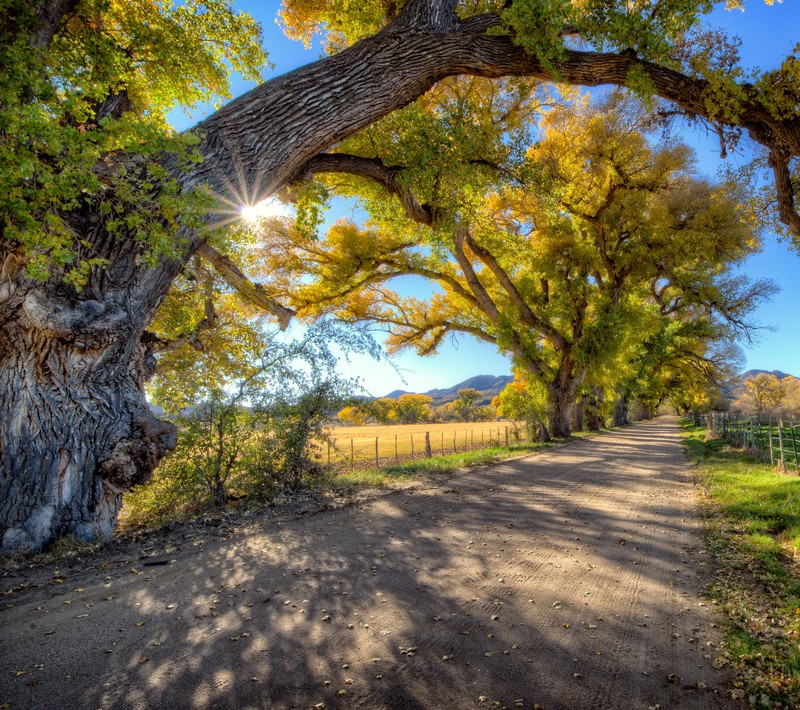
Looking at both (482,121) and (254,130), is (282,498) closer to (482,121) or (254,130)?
(254,130)

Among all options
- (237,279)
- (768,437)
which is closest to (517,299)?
(768,437)

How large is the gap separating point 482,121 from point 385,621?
33.4ft

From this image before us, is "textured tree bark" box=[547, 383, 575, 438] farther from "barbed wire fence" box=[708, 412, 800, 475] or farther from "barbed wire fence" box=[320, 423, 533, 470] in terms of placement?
"barbed wire fence" box=[708, 412, 800, 475]

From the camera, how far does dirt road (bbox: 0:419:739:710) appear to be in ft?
7.41

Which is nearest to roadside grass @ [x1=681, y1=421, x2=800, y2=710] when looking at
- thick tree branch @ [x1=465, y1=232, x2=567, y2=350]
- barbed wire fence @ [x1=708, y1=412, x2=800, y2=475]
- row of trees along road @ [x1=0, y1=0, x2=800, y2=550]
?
barbed wire fence @ [x1=708, y1=412, x2=800, y2=475]

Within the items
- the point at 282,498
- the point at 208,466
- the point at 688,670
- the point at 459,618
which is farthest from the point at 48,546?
the point at 688,670

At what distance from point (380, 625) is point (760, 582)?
3.47 meters

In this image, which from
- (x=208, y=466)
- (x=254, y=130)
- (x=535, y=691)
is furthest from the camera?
(x=208, y=466)

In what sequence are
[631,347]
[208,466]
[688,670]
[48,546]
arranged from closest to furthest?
1. [688,670]
2. [48,546]
3. [208,466]
4. [631,347]

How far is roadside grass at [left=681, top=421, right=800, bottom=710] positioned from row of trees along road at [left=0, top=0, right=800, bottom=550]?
4.48 metres

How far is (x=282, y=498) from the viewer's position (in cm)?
688

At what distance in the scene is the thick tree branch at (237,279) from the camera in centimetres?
713

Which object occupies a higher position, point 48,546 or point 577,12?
point 577,12

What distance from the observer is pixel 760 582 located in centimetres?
373
